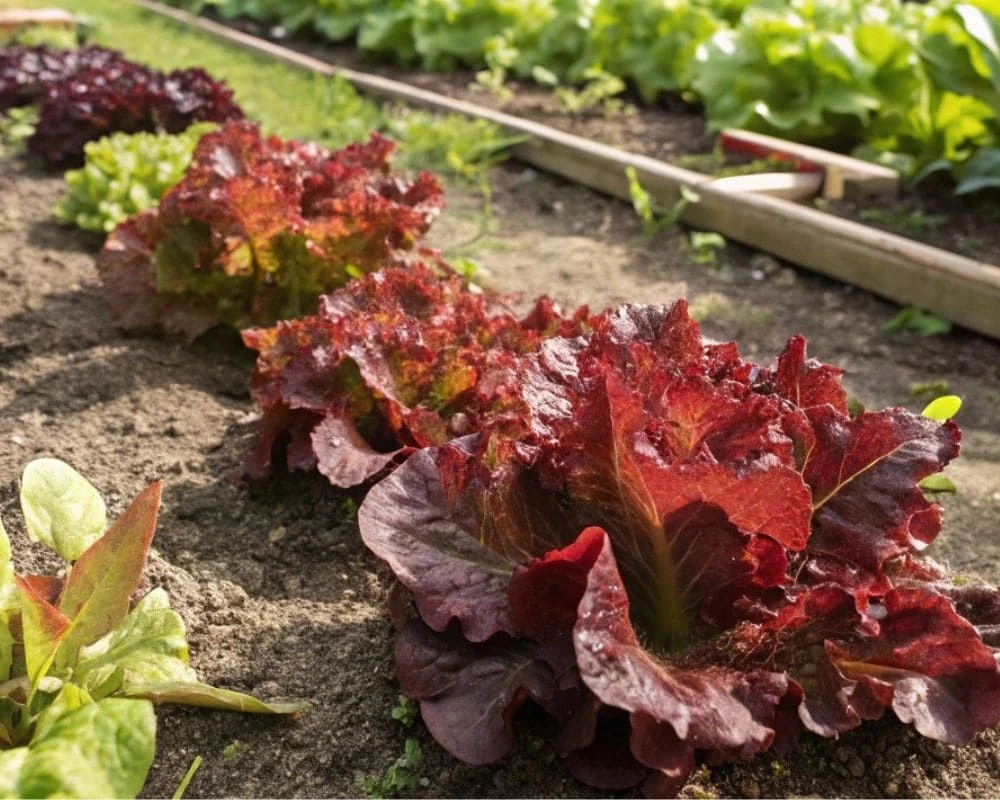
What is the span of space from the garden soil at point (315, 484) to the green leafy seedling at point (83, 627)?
131 mm

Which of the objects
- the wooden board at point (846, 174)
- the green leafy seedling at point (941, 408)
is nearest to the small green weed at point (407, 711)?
the green leafy seedling at point (941, 408)

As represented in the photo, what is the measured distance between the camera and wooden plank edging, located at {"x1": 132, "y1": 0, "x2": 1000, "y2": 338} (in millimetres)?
4016

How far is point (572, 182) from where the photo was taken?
5.79 m

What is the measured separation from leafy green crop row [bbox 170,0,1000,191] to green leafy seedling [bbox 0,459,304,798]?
3653mm

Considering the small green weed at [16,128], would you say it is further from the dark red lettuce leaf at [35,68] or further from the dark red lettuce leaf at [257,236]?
the dark red lettuce leaf at [257,236]

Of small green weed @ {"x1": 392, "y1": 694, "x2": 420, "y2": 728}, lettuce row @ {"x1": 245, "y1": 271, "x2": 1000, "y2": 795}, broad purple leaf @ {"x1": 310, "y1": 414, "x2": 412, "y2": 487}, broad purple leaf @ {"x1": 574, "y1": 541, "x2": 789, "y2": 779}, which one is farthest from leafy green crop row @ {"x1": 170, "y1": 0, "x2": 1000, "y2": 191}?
small green weed @ {"x1": 392, "y1": 694, "x2": 420, "y2": 728}

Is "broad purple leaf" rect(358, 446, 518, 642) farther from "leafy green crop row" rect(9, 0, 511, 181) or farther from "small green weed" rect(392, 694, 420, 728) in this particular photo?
"leafy green crop row" rect(9, 0, 511, 181)

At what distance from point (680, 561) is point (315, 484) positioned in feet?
4.05

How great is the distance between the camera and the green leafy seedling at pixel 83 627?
1900 millimetres

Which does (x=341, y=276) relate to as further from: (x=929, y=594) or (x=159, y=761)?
(x=929, y=594)

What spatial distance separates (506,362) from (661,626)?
82 centimetres

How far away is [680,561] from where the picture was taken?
1918 mm

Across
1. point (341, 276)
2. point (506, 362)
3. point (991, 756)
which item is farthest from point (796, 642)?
point (341, 276)

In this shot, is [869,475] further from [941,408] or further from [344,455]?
[344,455]
